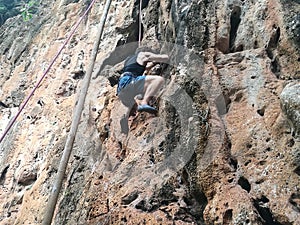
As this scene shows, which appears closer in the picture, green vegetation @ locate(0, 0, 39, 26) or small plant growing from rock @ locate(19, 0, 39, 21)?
small plant growing from rock @ locate(19, 0, 39, 21)

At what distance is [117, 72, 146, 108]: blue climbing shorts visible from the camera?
18.0ft

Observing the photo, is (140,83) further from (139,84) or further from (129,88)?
(129,88)

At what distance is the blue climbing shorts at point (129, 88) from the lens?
5484 millimetres

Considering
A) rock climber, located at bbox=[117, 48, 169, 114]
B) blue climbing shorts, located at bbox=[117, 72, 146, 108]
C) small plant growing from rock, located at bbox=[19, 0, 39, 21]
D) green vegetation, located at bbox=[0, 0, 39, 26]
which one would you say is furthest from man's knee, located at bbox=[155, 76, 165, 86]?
green vegetation, located at bbox=[0, 0, 39, 26]

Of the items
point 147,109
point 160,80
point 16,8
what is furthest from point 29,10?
point 147,109

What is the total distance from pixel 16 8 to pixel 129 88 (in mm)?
13282

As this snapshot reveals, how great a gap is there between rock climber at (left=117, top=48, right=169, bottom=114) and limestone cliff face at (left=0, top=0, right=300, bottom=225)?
16cm

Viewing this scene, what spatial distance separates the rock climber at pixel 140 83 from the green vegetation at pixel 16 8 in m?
9.81

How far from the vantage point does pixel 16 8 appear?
56.0 feet

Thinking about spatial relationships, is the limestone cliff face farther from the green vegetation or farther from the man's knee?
the green vegetation

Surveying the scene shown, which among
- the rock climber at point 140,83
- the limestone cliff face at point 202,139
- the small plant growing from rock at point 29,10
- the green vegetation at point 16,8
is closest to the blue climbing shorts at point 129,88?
the rock climber at point 140,83

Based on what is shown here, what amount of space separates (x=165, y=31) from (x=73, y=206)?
2937 mm

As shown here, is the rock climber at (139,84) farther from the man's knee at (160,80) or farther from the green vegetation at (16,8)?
the green vegetation at (16,8)

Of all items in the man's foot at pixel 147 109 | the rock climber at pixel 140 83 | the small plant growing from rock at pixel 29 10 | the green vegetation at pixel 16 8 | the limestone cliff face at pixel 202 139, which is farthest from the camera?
the green vegetation at pixel 16 8
